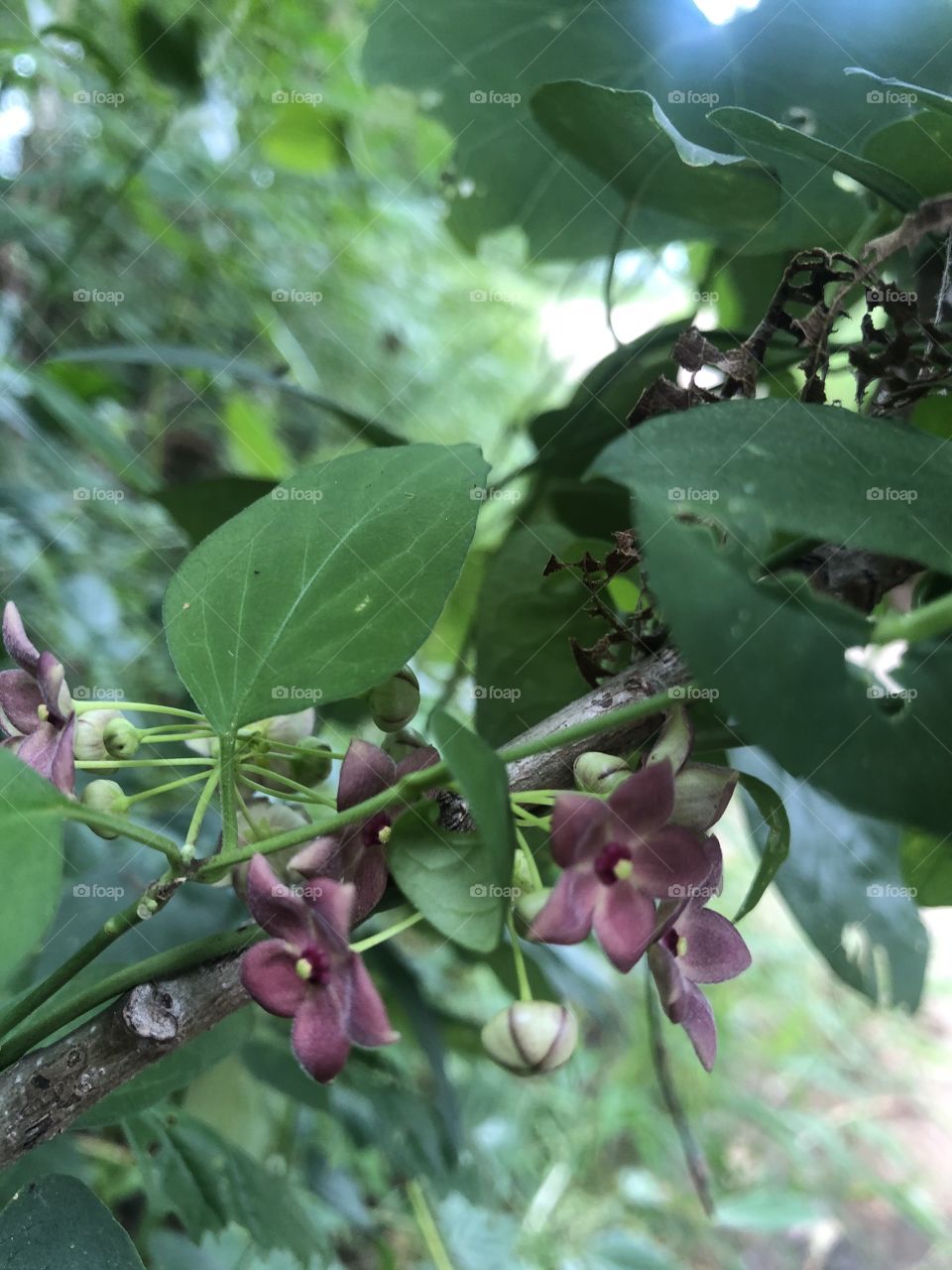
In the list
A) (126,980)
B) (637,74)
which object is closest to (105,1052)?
(126,980)

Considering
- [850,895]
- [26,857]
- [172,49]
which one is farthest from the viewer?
[172,49]

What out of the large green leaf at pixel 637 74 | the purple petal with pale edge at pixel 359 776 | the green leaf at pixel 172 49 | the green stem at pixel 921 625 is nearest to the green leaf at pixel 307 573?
the purple petal with pale edge at pixel 359 776

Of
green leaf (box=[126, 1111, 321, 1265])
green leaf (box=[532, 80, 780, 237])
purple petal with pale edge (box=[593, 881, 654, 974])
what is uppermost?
green leaf (box=[532, 80, 780, 237])

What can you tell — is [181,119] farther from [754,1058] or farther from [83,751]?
[754,1058]

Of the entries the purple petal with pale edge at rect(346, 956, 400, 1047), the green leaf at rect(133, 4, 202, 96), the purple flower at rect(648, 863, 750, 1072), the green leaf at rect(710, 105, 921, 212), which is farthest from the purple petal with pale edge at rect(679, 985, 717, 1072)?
the green leaf at rect(133, 4, 202, 96)

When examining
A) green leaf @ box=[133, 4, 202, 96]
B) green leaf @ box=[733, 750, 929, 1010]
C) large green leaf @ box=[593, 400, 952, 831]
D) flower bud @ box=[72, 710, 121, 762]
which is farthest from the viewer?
green leaf @ box=[133, 4, 202, 96]

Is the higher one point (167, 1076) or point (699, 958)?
point (699, 958)

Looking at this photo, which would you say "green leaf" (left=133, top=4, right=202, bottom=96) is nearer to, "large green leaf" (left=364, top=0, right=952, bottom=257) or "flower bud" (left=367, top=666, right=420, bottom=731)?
"large green leaf" (left=364, top=0, right=952, bottom=257)

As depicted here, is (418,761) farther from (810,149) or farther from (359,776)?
(810,149)
